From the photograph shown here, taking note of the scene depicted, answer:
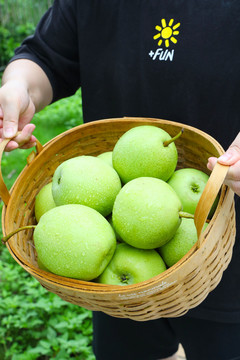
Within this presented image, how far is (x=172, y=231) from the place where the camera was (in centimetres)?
93

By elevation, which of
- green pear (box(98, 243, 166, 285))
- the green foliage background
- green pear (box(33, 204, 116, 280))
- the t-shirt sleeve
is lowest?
the green foliage background

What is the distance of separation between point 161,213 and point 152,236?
0.19ft

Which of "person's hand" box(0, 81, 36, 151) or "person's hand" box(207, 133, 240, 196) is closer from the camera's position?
"person's hand" box(207, 133, 240, 196)

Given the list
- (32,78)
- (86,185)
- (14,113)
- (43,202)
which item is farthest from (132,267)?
(32,78)

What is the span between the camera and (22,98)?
1.16 meters

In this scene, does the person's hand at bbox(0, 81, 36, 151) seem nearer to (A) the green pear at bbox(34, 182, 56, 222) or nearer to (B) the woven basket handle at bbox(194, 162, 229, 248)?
(A) the green pear at bbox(34, 182, 56, 222)

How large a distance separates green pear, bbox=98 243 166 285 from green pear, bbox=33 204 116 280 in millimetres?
31

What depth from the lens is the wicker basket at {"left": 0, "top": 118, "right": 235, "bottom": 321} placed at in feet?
2.60

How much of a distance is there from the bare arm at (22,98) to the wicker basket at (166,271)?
9 cm

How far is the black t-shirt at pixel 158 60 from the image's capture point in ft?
3.57

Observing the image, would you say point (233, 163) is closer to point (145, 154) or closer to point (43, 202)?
point (145, 154)

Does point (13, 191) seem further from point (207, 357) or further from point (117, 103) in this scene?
point (207, 357)

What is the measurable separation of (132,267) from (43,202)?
353 mm

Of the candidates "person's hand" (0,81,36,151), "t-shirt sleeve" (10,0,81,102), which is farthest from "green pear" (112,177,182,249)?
"t-shirt sleeve" (10,0,81,102)
